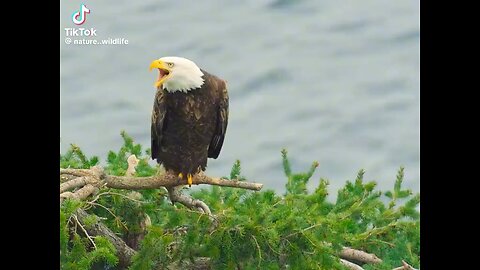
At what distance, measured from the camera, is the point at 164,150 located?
14.9 feet

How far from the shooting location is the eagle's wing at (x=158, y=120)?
4.46 meters

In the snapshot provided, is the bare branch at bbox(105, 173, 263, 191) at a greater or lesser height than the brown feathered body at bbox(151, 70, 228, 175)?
lesser

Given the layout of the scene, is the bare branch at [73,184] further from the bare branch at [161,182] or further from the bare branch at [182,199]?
the bare branch at [182,199]

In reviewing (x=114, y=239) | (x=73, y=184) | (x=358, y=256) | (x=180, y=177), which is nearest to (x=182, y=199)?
(x=180, y=177)

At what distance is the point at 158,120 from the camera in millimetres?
4480

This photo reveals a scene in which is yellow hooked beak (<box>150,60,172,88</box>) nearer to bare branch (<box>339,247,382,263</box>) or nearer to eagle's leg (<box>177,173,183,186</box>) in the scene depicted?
eagle's leg (<box>177,173,183,186</box>)

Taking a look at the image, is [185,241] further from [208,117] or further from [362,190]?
[362,190]

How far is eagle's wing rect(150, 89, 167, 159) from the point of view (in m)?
4.46

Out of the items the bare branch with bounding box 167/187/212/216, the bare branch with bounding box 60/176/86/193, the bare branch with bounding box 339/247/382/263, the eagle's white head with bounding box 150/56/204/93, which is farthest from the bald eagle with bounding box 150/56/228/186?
the bare branch with bounding box 339/247/382/263

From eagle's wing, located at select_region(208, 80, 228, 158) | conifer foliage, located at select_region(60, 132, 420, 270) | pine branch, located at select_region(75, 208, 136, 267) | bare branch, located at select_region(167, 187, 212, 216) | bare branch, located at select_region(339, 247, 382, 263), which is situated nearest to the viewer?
conifer foliage, located at select_region(60, 132, 420, 270)

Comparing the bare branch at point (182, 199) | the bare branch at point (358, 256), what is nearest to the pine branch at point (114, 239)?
the bare branch at point (182, 199)

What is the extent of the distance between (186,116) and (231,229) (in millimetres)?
573

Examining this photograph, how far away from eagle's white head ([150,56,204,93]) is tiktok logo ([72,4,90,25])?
17.8 inches
